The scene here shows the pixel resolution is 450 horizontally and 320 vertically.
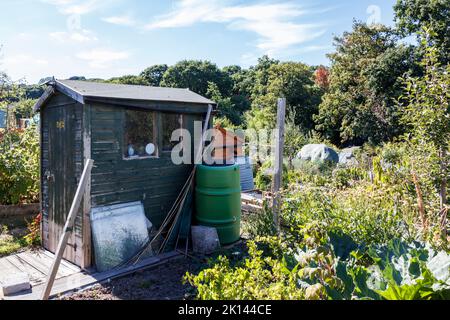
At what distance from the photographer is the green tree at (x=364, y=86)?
13883 millimetres

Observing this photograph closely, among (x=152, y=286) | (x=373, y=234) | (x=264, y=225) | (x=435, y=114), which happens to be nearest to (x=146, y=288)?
(x=152, y=286)

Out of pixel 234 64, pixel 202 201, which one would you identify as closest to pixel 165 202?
pixel 202 201

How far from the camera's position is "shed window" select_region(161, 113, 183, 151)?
491cm

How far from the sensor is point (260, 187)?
930 cm

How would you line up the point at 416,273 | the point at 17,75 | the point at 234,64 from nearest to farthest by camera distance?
the point at 416,273 → the point at 17,75 → the point at 234,64

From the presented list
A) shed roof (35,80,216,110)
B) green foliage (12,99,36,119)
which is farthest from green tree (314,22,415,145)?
green foliage (12,99,36,119)

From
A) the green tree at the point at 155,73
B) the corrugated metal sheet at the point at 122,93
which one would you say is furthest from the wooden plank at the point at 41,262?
the green tree at the point at 155,73

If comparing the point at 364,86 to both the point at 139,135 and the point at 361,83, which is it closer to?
the point at 361,83

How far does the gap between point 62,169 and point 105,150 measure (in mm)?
758

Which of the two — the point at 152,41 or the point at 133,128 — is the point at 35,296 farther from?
the point at 152,41

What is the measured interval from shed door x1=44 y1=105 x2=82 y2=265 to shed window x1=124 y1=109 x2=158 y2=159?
24.7 inches

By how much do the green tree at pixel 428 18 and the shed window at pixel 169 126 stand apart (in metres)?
10.2

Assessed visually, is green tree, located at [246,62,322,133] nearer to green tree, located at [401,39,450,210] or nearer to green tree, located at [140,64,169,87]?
green tree, located at [401,39,450,210]

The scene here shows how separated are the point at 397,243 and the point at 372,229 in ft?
3.55
